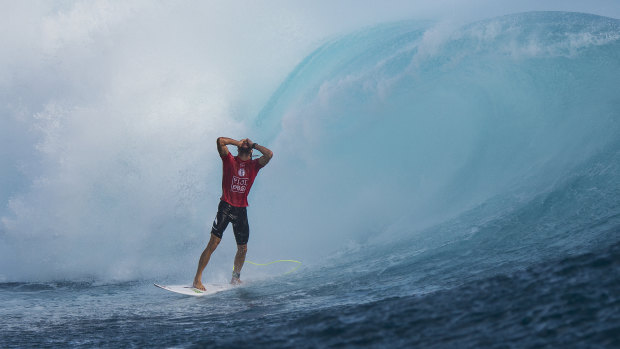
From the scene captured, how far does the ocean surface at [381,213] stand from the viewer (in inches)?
140

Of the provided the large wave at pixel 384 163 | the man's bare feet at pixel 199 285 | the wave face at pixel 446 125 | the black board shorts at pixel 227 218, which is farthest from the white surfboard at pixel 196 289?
the wave face at pixel 446 125

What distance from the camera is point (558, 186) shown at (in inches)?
264

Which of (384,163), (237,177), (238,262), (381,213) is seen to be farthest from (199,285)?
(384,163)

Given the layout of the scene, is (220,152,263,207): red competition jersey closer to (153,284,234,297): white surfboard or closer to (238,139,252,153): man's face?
(238,139,252,153): man's face

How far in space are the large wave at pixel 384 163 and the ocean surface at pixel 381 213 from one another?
0.10ft

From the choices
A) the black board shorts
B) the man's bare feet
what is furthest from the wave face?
the man's bare feet

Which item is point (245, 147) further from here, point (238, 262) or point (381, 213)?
point (381, 213)

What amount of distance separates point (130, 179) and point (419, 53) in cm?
529

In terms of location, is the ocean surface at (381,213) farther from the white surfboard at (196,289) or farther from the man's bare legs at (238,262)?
the man's bare legs at (238,262)

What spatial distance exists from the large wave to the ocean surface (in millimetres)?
32

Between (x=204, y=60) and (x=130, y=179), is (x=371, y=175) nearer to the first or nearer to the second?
(x=130, y=179)

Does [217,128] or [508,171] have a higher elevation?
[217,128]

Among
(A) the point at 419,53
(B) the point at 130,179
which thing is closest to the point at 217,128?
(B) the point at 130,179

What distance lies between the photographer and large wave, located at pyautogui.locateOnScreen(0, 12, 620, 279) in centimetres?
768
